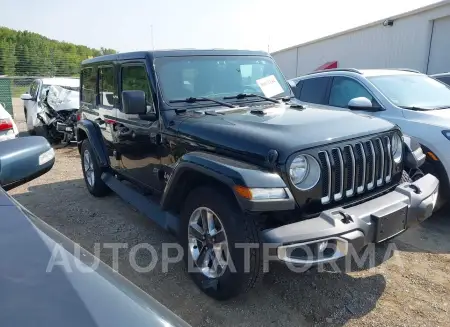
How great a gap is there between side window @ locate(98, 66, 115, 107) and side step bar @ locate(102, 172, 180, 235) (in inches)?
38.5

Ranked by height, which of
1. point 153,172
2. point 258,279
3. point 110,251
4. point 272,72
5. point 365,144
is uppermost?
point 272,72

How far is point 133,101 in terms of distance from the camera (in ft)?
11.5

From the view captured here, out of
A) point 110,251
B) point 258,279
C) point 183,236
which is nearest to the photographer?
point 258,279

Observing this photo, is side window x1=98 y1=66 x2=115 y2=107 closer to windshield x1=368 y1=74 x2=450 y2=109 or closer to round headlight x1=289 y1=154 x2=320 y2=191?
round headlight x1=289 y1=154 x2=320 y2=191

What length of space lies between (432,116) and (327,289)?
104 inches

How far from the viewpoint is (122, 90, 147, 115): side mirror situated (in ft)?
11.5

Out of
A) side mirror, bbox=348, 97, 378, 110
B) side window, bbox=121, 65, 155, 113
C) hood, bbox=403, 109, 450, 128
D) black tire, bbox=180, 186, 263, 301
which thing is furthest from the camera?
side mirror, bbox=348, 97, 378, 110

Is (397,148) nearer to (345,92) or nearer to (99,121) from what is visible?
(345,92)

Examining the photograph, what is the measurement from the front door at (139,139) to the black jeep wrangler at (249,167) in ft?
0.06

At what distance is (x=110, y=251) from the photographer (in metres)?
3.96

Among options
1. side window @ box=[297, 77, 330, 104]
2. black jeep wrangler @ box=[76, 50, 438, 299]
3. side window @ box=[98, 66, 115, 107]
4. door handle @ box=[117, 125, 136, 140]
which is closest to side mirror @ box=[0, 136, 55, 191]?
black jeep wrangler @ box=[76, 50, 438, 299]

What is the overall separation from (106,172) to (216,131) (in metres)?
2.77

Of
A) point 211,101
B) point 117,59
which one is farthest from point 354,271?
point 117,59

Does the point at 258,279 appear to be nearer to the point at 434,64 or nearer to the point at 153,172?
the point at 153,172
